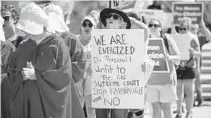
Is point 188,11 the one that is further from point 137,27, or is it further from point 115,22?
point 115,22

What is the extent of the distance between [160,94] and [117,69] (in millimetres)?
2015

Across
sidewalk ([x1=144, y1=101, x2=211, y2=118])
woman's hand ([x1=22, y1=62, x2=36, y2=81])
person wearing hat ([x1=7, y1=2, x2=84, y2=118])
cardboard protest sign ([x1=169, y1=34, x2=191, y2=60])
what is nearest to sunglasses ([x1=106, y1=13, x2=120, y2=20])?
person wearing hat ([x1=7, y1=2, x2=84, y2=118])

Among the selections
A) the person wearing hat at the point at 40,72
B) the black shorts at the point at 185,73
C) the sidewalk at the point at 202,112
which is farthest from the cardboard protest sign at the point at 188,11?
the person wearing hat at the point at 40,72

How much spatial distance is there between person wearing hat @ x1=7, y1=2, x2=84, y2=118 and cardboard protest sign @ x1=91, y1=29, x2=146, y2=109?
115 cm

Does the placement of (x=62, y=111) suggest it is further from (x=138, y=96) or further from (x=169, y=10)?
(x=169, y=10)

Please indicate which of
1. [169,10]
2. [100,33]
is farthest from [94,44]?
[169,10]

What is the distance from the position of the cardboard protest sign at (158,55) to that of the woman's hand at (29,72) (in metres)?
3.44

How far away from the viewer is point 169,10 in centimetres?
2883

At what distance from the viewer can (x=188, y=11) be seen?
1931cm

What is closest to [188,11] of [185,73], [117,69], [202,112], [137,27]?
[202,112]

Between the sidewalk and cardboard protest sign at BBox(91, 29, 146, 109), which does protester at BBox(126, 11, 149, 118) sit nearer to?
cardboard protest sign at BBox(91, 29, 146, 109)

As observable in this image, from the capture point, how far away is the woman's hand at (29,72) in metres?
7.19

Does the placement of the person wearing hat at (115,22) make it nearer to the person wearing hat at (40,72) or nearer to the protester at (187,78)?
the person wearing hat at (40,72)

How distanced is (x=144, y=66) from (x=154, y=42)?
2203 mm
